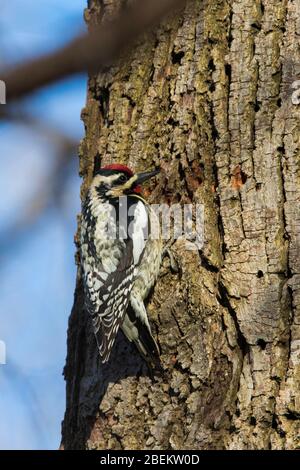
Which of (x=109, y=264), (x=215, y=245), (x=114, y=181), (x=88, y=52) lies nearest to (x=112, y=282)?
(x=109, y=264)

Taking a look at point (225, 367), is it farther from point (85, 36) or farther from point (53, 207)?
point (53, 207)

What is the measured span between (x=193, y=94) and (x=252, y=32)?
0.40m

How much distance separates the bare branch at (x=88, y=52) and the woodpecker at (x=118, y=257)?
83 cm

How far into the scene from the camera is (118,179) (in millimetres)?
4121

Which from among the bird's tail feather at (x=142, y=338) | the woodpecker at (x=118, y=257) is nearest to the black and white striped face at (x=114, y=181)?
the woodpecker at (x=118, y=257)

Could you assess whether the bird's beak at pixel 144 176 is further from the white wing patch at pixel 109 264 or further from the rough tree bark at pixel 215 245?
the white wing patch at pixel 109 264

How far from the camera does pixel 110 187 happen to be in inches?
165

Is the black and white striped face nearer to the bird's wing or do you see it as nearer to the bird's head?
the bird's head

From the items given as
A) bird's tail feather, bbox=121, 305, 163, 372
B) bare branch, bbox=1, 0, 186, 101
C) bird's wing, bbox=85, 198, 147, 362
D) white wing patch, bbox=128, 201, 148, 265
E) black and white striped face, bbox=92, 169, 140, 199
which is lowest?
bird's tail feather, bbox=121, 305, 163, 372

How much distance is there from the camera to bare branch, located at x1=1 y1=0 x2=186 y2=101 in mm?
3223

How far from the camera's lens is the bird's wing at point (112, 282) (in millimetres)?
3799

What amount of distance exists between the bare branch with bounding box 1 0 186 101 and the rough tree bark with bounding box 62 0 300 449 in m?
0.58

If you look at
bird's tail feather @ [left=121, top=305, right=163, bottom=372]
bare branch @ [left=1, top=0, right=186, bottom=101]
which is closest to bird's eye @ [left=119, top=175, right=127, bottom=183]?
bird's tail feather @ [left=121, top=305, right=163, bottom=372]
